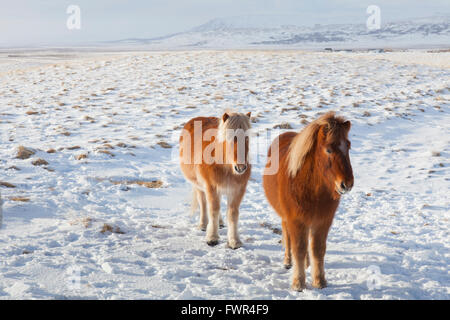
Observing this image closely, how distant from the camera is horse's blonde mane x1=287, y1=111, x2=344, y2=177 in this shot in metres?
3.88

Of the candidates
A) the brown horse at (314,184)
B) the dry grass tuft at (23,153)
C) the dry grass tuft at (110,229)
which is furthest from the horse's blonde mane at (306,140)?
the dry grass tuft at (23,153)

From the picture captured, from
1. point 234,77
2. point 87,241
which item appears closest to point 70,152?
point 87,241

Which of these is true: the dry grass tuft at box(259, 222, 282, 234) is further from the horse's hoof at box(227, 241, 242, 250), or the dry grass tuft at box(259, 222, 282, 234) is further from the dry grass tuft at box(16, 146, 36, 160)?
the dry grass tuft at box(16, 146, 36, 160)

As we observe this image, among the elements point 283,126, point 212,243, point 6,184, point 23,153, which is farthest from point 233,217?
point 283,126

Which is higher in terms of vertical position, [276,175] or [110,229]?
[276,175]

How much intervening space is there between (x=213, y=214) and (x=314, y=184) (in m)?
2.00

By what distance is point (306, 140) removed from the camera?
405cm

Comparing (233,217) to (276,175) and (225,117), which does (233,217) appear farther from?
(225,117)

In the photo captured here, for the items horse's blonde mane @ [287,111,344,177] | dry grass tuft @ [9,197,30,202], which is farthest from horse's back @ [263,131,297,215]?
dry grass tuft @ [9,197,30,202]

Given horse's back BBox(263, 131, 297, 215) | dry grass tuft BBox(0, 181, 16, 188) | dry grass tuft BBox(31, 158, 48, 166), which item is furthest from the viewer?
dry grass tuft BBox(31, 158, 48, 166)

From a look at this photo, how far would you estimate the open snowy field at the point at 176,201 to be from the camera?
439 centimetres

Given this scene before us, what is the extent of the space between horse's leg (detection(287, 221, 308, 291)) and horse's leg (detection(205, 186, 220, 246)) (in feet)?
5.09
